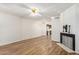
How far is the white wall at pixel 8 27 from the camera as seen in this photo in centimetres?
511

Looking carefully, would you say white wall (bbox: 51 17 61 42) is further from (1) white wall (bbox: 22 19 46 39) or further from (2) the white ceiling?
(2) the white ceiling

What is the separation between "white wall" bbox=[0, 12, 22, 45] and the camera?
5.11 meters

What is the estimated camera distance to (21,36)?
5.98m

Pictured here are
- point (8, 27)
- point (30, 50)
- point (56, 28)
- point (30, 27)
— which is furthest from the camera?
point (56, 28)

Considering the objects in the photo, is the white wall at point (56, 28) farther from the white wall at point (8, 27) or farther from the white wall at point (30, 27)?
the white wall at point (8, 27)

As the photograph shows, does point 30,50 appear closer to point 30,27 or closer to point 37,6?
point 37,6

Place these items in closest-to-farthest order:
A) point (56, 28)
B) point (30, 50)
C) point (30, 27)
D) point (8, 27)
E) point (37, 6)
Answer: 1. point (37, 6)
2. point (30, 50)
3. point (8, 27)
4. point (30, 27)
5. point (56, 28)

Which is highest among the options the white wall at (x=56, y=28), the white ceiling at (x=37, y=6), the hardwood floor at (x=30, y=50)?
the white ceiling at (x=37, y=6)

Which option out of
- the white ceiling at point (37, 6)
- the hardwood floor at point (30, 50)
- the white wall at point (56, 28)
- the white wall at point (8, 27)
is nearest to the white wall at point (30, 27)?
the white wall at point (8, 27)

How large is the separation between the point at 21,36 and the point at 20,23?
34.3 inches

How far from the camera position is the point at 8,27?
17.1ft

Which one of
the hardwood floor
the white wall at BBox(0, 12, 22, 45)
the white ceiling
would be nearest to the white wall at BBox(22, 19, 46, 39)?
the white wall at BBox(0, 12, 22, 45)

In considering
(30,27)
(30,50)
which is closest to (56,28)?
(30,27)
